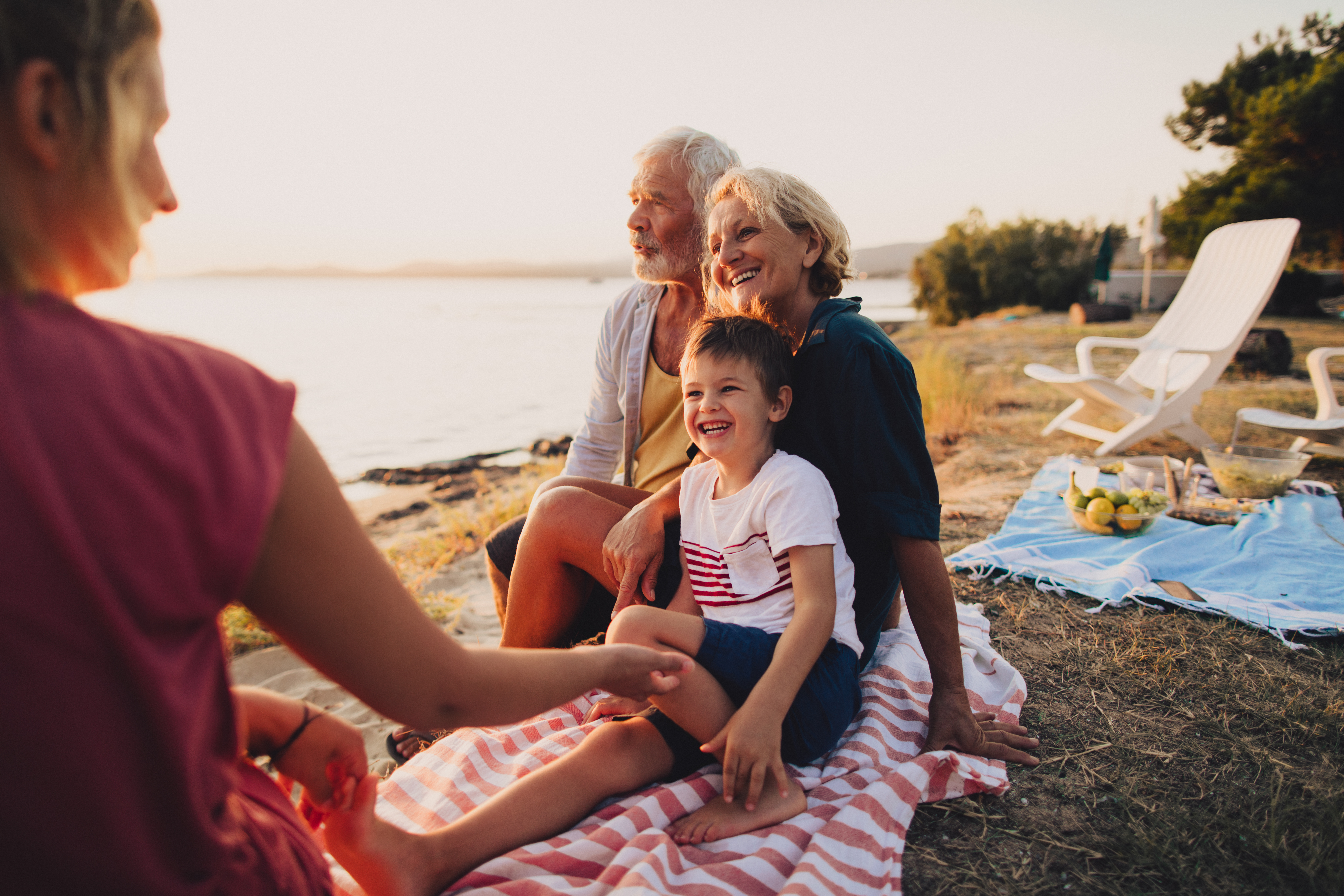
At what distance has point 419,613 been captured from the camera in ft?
3.63

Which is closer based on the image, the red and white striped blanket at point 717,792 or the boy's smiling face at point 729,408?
the red and white striped blanket at point 717,792

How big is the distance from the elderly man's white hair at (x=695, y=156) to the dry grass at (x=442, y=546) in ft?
6.66

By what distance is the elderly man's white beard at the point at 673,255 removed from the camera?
10.6ft

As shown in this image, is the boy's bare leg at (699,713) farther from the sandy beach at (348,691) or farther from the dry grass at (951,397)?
the dry grass at (951,397)

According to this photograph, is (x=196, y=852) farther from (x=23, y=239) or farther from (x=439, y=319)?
(x=439, y=319)

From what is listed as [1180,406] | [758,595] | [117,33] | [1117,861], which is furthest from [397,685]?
[1180,406]

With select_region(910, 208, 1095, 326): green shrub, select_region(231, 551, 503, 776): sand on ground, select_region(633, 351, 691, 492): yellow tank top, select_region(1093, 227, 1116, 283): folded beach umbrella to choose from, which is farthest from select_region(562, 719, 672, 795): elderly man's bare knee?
select_region(910, 208, 1095, 326): green shrub

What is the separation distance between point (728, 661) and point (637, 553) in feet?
1.79

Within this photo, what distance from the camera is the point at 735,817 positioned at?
1.81m

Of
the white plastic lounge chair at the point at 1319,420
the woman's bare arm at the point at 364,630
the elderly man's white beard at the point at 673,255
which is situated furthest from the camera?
the white plastic lounge chair at the point at 1319,420

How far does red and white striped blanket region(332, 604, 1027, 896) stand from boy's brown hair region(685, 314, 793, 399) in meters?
1.05

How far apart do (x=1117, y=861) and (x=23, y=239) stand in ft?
7.58

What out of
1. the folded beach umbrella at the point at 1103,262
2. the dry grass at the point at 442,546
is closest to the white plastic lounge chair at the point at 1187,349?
the dry grass at the point at 442,546

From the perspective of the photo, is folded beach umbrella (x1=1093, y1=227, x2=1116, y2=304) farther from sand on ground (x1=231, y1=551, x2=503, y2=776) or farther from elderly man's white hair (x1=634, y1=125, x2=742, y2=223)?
sand on ground (x1=231, y1=551, x2=503, y2=776)
